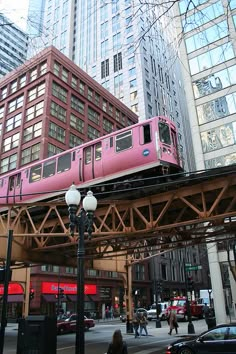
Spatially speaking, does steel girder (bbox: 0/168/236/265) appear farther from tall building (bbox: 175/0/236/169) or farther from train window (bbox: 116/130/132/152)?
tall building (bbox: 175/0/236/169)

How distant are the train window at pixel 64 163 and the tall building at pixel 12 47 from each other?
38.5 feet

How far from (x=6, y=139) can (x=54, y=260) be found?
40.4m

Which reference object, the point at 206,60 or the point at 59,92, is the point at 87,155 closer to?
the point at 206,60

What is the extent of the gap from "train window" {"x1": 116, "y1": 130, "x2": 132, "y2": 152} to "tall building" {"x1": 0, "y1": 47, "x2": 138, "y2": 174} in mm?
34857

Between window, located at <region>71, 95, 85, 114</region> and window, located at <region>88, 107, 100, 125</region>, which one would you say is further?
window, located at <region>88, 107, 100, 125</region>

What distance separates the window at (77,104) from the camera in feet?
196

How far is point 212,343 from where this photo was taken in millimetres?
11203

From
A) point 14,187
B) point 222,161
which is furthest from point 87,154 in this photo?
point 222,161

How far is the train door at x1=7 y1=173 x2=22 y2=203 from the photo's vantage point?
66.9 feet

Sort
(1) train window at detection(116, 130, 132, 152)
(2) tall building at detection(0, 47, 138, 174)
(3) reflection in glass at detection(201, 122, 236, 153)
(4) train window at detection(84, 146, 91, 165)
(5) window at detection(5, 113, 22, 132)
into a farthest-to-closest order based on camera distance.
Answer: (5) window at detection(5, 113, 22, 132) < (2) tall building at detection(0, 47, 138, 174) < (3) reflection in glass at detection(201, 122, 236, 153) < (4) train window at detection(84, 146, 91, 165) < (1) train window at detection(116, 130, 132, 152)

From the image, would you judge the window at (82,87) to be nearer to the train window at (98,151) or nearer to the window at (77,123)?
the window at (77,123)

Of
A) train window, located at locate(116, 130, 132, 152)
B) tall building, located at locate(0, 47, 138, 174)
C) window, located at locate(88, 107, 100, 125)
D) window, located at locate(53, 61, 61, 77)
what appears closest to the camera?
train window, located at locate(116, 130, 132, 152)

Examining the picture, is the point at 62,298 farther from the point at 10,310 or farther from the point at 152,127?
the point at 152,127

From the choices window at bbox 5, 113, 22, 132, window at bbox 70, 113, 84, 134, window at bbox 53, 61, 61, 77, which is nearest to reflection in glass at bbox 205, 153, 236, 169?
window at bbox 70, 113, 84, 134
